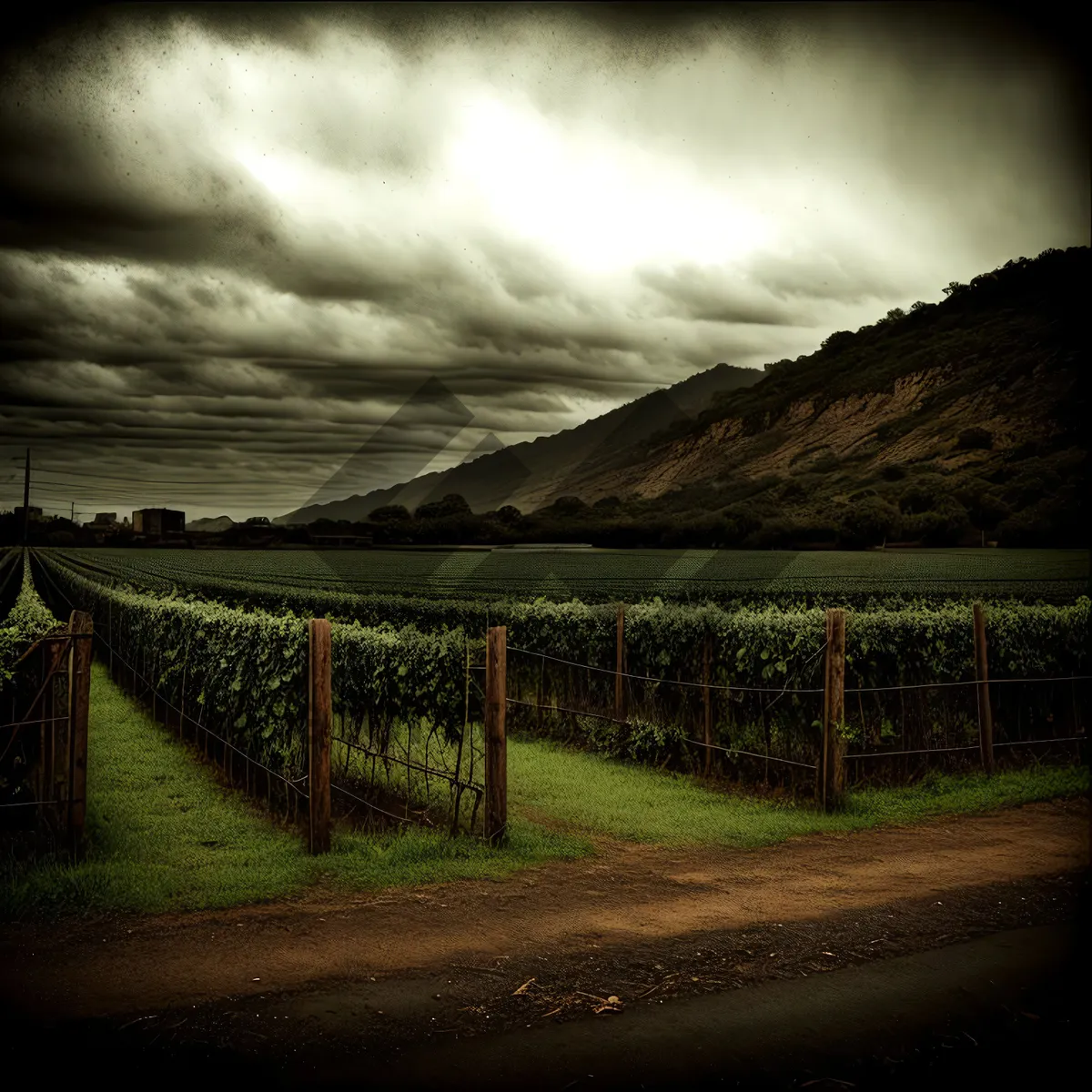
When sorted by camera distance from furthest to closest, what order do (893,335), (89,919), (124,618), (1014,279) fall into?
(893,335) → (1014,279) → (124,618) → (89,919)

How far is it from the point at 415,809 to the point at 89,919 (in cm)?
378

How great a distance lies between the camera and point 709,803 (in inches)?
388

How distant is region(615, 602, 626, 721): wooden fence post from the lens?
41.2 ft

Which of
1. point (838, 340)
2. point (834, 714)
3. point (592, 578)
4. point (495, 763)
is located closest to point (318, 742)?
point (495, 763)

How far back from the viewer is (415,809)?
9.44 metres

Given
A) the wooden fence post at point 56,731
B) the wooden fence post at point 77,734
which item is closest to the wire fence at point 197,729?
Answer: the wooden fence post at point 77,734

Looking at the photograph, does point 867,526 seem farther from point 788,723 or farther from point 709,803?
point 709,803

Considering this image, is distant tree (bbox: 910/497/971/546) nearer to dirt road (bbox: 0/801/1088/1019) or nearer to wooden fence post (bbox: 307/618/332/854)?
dirt road (bbox: 0/801/1088/1019)

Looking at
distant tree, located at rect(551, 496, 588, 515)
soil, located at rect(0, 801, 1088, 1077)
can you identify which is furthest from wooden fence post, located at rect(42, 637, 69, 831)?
distant tree, located at rect(551, 496, 588, 515)

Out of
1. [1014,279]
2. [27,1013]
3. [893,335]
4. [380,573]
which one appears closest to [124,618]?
[27,1013]

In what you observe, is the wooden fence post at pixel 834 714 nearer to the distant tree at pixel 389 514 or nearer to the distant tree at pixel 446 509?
the distant tree at pixel 446 509

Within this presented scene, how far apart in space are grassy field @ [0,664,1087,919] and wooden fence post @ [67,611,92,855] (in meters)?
0.30

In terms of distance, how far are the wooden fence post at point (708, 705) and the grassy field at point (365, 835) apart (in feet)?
1.28

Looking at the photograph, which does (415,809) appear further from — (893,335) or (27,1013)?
(893,335)
